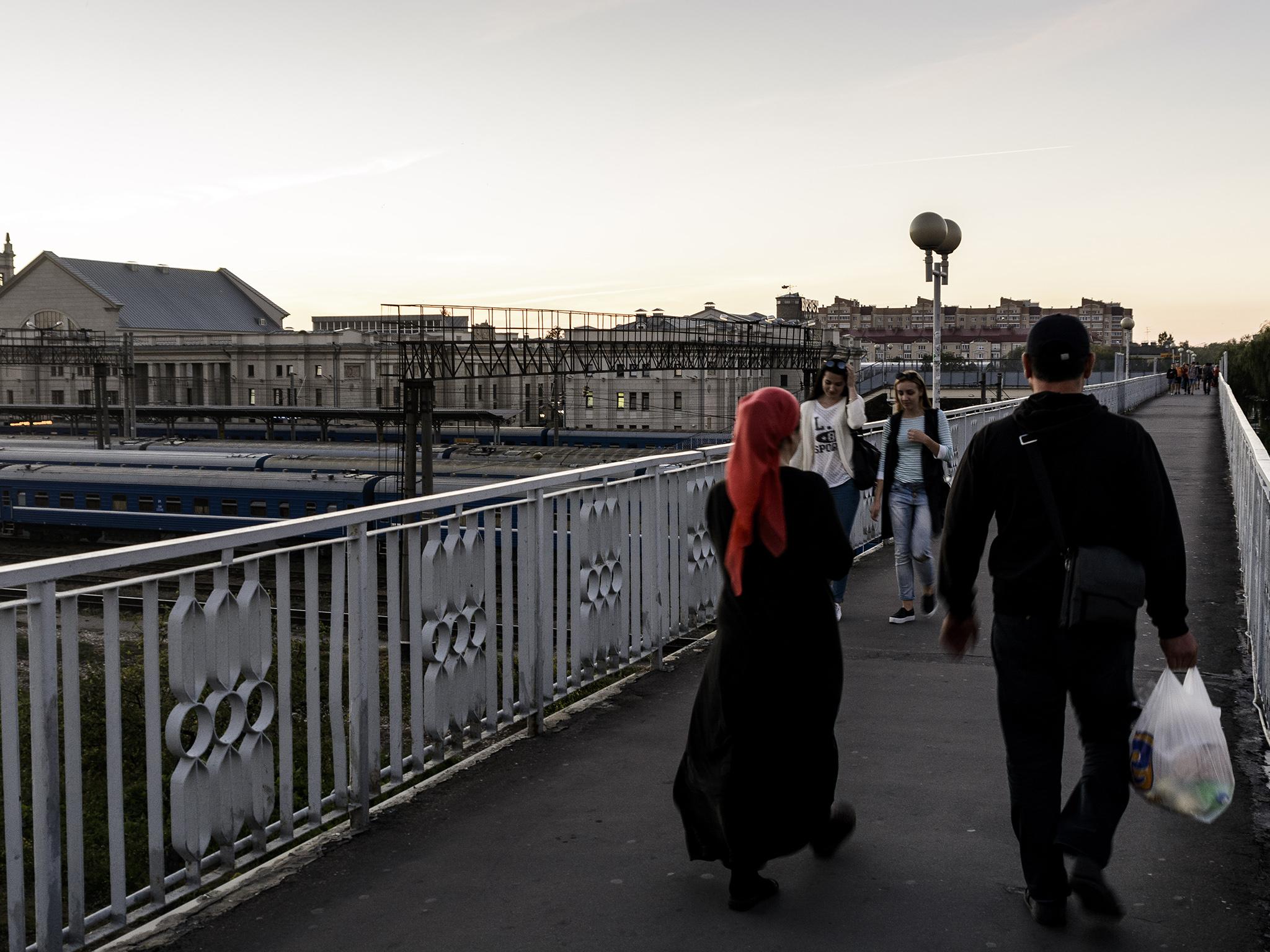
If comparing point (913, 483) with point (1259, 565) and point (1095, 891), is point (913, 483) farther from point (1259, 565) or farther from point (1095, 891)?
point (1095, 891)

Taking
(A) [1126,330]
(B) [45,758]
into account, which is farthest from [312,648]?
(A) [1126,330]

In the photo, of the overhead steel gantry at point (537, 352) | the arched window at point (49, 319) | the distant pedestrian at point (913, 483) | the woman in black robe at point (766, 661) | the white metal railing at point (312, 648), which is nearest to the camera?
the white metal railing at point (312, 648)

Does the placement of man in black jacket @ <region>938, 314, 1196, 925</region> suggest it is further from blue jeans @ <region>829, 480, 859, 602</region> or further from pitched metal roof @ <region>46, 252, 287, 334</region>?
pitched metal roof @ <region>46, 252, 287, 334</region>

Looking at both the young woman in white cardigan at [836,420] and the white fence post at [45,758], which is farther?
the young woman in white cardigan at [836,420]

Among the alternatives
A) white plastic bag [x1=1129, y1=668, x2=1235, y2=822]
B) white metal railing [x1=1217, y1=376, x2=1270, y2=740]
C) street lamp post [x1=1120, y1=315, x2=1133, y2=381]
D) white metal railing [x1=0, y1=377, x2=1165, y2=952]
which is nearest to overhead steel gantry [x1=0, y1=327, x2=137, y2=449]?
street lamp post [x1=1120, y1=315, x2=1133, y2=381]

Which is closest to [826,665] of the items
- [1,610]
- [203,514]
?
[1,610]

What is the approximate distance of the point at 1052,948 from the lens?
3.57 m

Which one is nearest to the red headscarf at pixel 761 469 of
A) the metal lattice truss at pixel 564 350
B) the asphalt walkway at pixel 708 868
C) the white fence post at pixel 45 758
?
the asphalt walkway at pixel 708 868

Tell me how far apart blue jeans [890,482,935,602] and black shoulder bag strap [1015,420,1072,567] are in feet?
15.1

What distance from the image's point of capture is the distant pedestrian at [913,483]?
27.0 feet

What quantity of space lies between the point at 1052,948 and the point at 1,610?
2.89 m

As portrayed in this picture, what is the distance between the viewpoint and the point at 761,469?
145 inches

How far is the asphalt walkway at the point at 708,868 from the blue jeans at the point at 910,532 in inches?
84.1

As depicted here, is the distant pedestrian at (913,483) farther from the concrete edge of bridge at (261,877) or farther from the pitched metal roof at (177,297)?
the pitched metal roof at (177,297)
